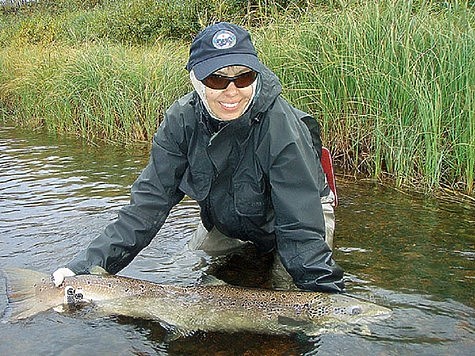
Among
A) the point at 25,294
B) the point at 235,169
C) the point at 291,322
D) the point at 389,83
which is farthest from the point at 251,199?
the point at 389,83

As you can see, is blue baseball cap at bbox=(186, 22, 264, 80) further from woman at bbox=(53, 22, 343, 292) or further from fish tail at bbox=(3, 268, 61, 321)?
fish tail at bbox=(3, 268, 61, 321)

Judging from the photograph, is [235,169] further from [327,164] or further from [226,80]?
Result: [327,164]

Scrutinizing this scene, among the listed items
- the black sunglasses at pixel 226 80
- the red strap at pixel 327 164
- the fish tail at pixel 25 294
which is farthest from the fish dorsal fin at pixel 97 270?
the red strap at pixel 327 164

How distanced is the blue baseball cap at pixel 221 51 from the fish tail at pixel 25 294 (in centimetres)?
152

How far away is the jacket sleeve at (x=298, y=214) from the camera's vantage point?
344 centimetres

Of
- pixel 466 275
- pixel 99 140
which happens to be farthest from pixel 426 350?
pixel 99 140

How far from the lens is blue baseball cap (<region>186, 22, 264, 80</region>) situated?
10.6 ft

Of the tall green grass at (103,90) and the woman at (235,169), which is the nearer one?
the woman at (235,169)

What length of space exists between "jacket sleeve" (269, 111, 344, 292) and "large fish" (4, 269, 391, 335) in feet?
0.40

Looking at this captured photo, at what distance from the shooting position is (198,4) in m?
15.6

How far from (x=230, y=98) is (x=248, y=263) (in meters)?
1.55

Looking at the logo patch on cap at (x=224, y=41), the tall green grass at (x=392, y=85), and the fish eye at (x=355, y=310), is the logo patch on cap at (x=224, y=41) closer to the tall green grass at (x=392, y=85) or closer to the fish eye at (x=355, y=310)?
the fish eye at (x=355, y=310)

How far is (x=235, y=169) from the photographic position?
147 inches

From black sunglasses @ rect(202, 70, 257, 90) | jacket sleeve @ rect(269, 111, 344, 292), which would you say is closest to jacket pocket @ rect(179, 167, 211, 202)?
jacket sleeve @ rect(269, 111, 344, 292)
